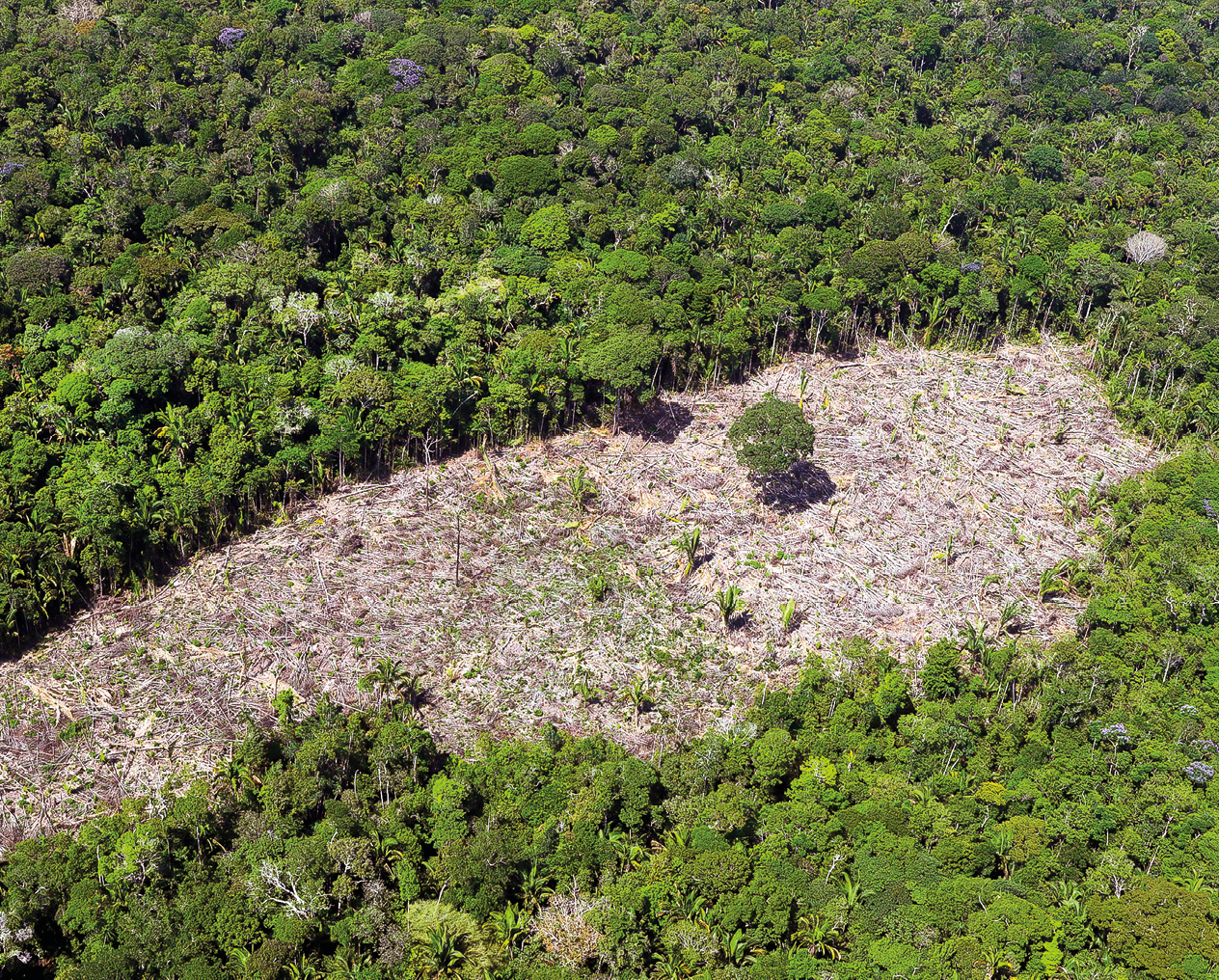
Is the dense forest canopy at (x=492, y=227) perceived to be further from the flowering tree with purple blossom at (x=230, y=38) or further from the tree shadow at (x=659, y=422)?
the tree shadow at (x=659, y=422)

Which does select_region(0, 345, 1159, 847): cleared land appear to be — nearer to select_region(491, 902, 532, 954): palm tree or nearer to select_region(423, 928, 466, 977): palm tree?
select_region(491, 902, 532, 954): palm tree

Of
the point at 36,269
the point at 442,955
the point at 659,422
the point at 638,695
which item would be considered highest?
the point at 36,269

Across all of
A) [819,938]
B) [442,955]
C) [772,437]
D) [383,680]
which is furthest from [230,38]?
[819,938]

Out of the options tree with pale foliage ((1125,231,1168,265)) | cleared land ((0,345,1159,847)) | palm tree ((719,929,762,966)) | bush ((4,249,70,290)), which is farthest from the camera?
tree with pale foliage ((1125,231,1168,265))

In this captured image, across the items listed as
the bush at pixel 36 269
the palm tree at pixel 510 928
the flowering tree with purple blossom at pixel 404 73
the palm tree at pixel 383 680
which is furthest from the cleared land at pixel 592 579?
the flowering tree with purple blossom at pixel 404 73

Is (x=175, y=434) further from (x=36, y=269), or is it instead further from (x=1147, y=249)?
(x=1147, y=249)

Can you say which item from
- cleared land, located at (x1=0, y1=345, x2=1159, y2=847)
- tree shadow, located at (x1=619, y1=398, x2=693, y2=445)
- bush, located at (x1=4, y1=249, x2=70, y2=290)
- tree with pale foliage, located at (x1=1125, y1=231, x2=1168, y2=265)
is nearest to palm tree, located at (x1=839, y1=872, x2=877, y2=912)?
cleared land, located at (x1=0, y1=345, x2=1159, y2=847)
